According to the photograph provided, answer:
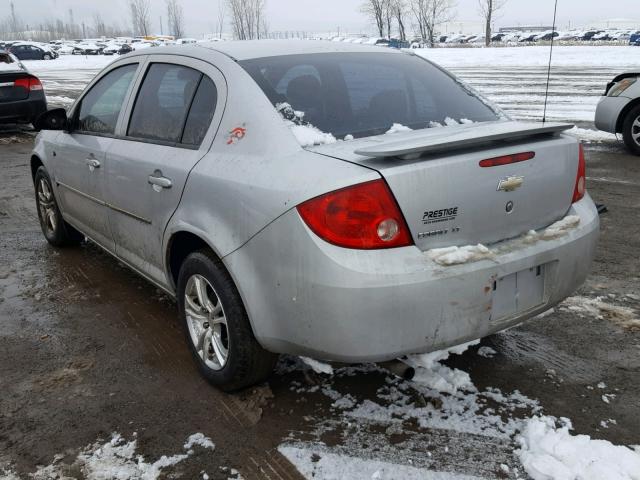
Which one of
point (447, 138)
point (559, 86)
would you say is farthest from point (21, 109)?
point (559, 86)

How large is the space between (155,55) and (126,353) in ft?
5.86

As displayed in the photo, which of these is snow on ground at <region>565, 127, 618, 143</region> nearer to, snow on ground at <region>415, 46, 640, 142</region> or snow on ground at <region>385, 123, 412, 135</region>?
snow on ground at <region>415, 46, 640, 142</region>

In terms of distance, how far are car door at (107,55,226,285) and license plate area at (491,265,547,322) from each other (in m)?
1.53

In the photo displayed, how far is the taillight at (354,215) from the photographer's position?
2.32 m

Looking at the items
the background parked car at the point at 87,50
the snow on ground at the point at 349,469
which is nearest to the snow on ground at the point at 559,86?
the snow on ground at the point at 349,469

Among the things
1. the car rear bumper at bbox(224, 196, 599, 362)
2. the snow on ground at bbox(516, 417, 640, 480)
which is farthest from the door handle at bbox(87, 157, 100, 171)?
the snow on ground at bbox(516, 417, 640, 480)

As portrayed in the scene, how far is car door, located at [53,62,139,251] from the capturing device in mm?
3904

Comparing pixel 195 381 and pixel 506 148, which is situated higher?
pixel 506 148

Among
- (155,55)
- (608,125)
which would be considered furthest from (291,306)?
(608,125)

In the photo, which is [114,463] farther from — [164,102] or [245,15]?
[245,15]

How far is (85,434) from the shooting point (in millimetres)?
2752

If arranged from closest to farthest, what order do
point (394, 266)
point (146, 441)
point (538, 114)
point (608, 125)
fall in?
point (394, 266) → point (146, 441) → point (608, 125) → point (538, 114)

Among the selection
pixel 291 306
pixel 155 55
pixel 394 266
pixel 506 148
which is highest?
pixel 155 55

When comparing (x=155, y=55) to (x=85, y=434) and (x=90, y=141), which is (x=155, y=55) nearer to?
(x=90, y=141)
